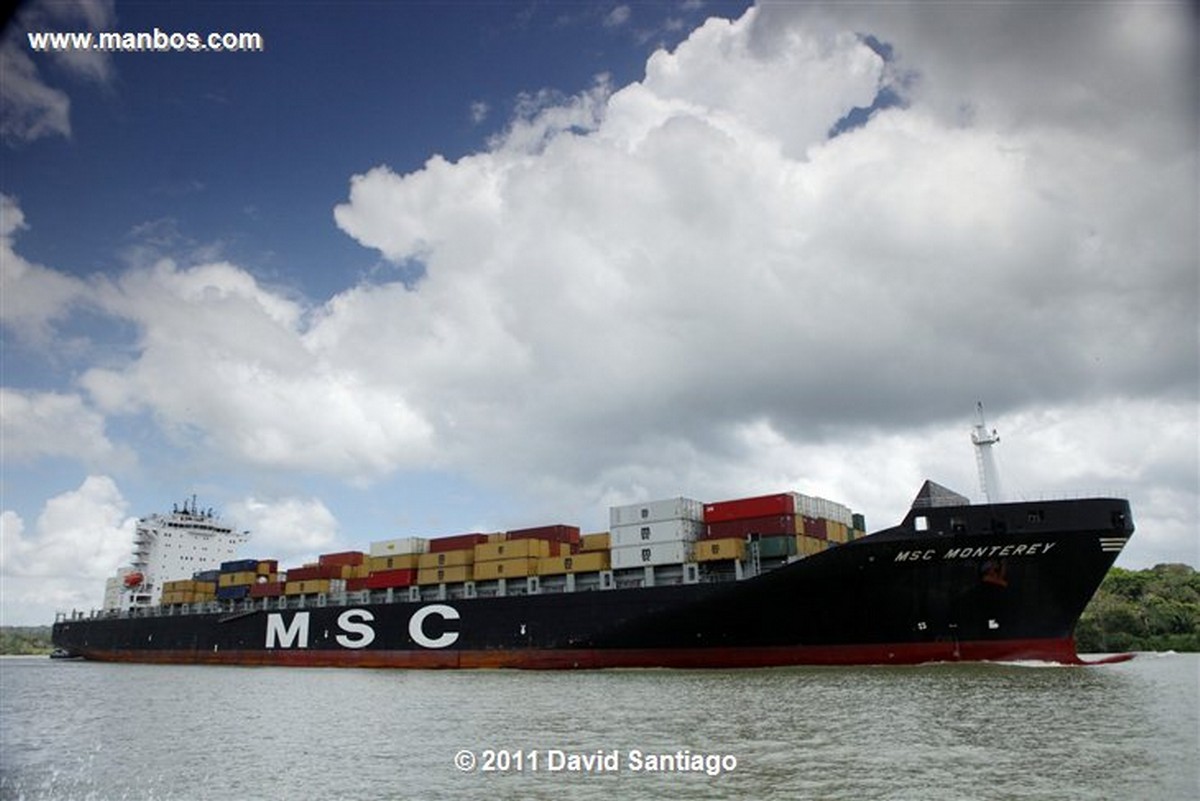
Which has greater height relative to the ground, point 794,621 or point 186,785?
point 794,621

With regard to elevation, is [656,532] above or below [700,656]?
above

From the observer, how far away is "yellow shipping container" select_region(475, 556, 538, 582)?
3647cm

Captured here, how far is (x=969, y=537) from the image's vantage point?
84.8 ft

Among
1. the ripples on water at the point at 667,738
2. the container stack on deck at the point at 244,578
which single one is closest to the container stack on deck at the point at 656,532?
the ripples on water at the point at 667,738

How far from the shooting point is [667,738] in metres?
13.8

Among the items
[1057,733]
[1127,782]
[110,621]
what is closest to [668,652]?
[1057,733]

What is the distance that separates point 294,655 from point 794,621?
29989 millimetres

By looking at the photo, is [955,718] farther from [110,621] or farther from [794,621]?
[110,621]

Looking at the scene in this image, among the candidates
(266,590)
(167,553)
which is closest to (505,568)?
(266,590)

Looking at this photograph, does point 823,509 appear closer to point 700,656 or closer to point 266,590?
point 700,656

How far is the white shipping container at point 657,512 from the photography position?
3316 cm

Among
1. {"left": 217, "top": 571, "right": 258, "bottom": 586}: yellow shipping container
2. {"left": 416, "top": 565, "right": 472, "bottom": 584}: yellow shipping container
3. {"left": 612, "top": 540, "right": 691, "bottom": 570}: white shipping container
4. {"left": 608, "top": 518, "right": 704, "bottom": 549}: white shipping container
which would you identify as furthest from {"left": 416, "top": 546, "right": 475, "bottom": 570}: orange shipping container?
{"left": 217, "top": 571, "right": 258, "bottom": 586}: yellow shipping container

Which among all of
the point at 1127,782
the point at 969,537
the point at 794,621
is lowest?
the point at 1127,782

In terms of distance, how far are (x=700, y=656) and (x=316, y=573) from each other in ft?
87.3
